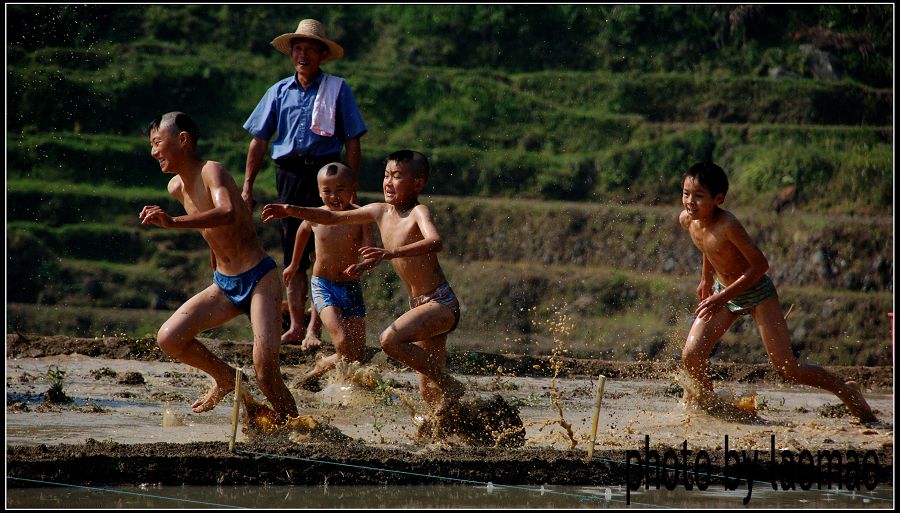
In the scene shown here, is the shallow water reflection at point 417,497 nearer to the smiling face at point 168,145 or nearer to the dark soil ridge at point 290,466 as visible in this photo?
the dark soil ridge at point 290,466

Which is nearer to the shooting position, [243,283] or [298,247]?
[243,283]

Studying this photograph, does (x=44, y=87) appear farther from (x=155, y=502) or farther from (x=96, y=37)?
(x=155, y=502)

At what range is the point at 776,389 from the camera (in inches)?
427

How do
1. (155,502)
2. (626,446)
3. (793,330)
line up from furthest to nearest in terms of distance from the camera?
(793,330)
(626,446)
(155,502)

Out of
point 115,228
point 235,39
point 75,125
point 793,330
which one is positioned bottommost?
point 793,330

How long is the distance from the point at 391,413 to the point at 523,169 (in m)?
11.6

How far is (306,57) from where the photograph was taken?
9.98m

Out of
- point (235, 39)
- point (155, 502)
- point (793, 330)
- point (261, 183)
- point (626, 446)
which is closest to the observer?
point (155, 502)

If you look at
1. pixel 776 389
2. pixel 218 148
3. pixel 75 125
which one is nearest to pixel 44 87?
pixel 75 125

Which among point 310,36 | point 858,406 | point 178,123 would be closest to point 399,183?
point 178,123

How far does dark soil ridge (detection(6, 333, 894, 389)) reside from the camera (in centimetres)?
1090

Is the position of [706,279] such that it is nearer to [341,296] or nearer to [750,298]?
[750,298]

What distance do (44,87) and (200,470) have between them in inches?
618

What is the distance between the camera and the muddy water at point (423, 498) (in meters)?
5.60
